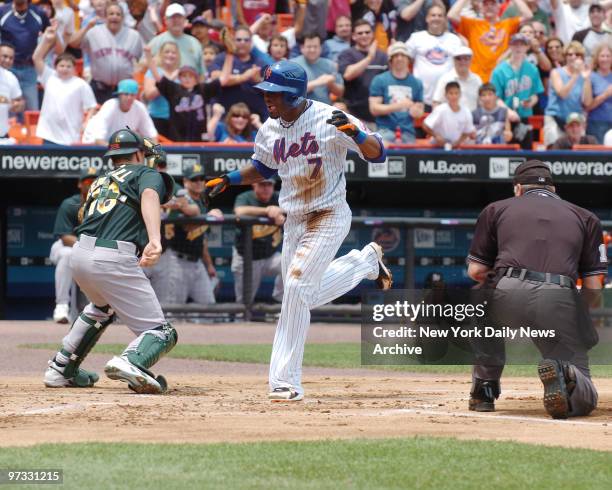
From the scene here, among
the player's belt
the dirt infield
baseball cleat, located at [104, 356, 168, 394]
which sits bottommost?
the dirt infield

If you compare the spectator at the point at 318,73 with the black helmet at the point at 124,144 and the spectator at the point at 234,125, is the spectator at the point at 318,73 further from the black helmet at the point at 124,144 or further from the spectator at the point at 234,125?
the black helmet at the point at 124,144

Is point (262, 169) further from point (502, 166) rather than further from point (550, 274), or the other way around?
point (502, 166)

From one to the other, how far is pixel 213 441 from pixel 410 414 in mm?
1462

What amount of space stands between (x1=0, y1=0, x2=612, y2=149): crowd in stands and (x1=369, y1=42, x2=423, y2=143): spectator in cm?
1

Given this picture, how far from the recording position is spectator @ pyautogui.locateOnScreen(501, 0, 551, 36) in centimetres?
1659

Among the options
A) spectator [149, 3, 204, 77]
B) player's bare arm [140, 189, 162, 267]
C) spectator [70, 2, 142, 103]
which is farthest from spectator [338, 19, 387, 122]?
player's bare arm [140, 189, 162, 267]

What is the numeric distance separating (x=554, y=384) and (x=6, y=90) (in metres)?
9.57

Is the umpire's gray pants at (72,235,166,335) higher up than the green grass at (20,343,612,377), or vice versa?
the umpire's gray pants at (72,235,166,335)

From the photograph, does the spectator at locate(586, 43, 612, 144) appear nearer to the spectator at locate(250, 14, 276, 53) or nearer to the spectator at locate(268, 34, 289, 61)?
the spectator at locate(268, 34, 289, 61)

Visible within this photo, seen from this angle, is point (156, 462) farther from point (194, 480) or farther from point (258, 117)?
point (258, 117)

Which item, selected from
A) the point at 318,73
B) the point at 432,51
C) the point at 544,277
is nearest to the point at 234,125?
the point at 318,73

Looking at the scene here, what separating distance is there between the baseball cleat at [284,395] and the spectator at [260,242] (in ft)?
22.5

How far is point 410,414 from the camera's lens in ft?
21.7

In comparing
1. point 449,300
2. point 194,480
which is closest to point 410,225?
point 449,300
